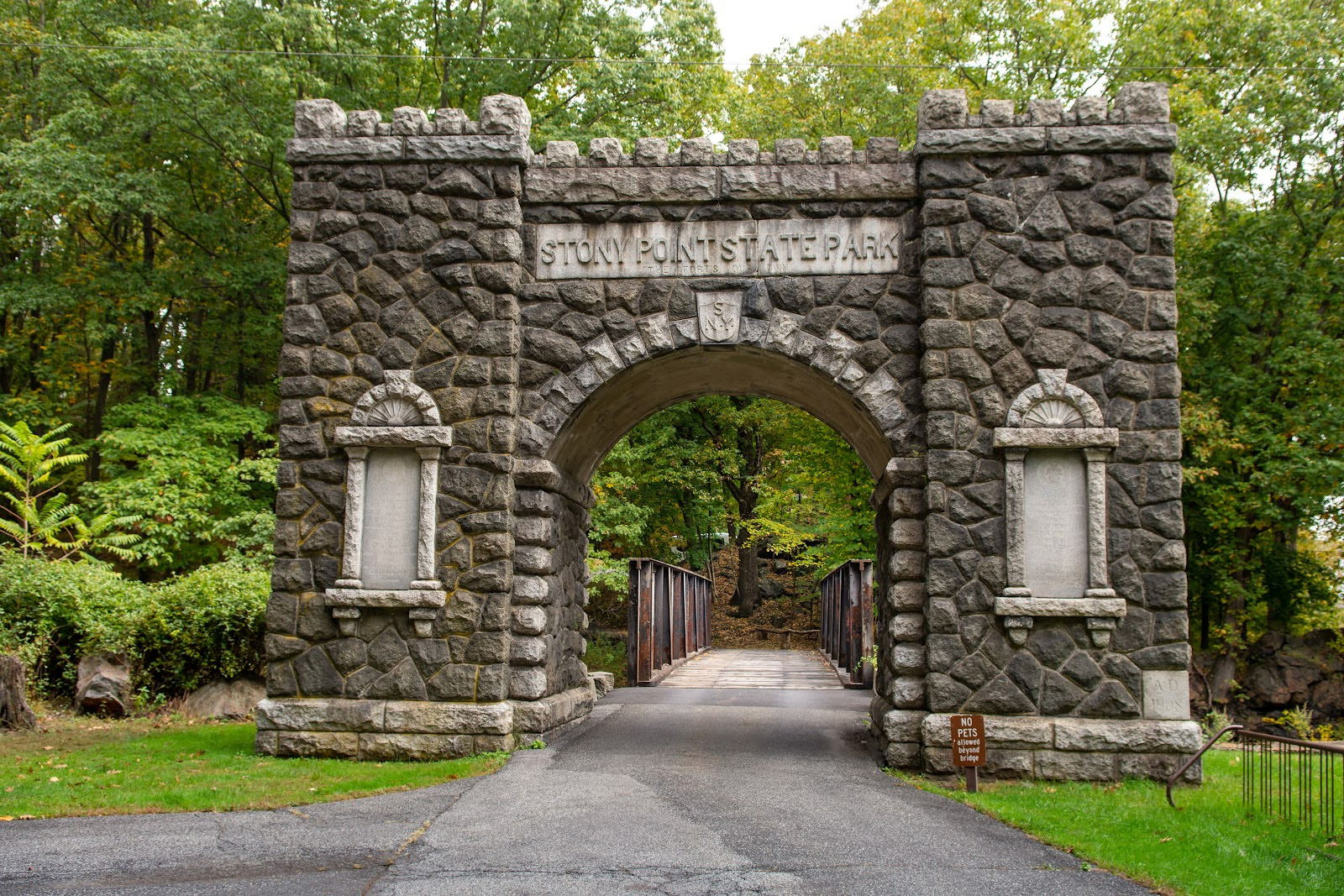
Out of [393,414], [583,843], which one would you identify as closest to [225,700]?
[393,414]

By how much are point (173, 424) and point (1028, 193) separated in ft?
40.6

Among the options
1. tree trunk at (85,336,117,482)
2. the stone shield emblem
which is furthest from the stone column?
tree trunk at (85,336,117,482)

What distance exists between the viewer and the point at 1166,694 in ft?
24.2

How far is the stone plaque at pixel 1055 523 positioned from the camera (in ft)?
24.8

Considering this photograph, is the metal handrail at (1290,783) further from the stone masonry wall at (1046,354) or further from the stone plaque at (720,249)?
the stone plaque at (720,249)

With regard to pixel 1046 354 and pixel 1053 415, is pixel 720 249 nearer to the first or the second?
pixel 1046 354

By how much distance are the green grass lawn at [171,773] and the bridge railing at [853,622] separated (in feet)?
25.2

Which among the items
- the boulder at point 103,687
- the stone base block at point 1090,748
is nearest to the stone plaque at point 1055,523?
the stone base block at point 1090,748

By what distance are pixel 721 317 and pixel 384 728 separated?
3.97 meters

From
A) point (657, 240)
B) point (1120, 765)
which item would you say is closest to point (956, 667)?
point (1120, 765)

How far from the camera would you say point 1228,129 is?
49.1ft

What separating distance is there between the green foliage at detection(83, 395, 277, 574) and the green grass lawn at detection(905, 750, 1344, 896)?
10.4m

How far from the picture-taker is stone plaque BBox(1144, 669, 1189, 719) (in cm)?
738

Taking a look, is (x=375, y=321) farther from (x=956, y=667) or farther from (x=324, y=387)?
(x=956, y=667)
